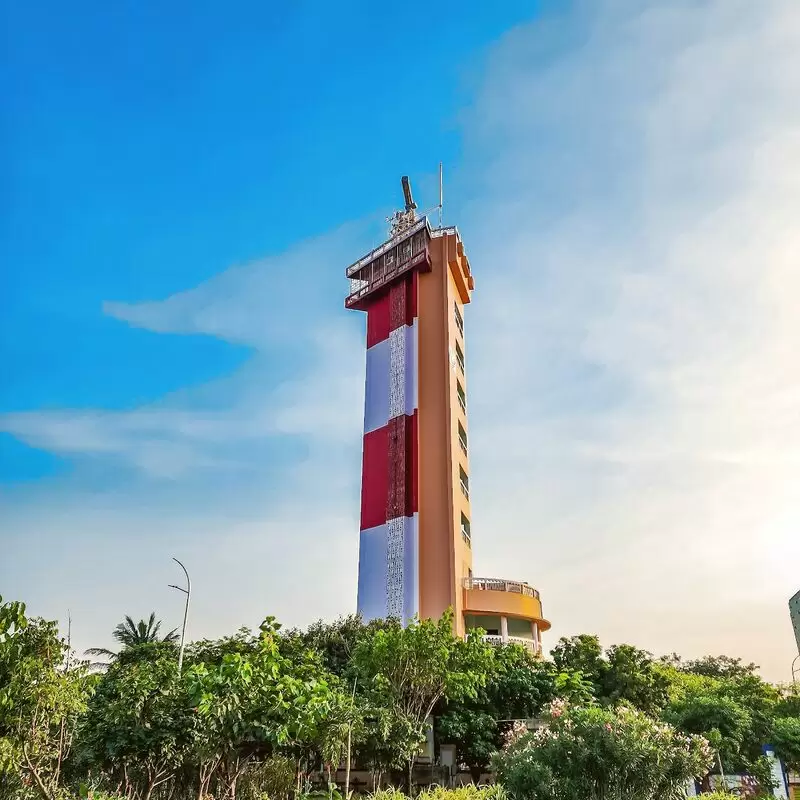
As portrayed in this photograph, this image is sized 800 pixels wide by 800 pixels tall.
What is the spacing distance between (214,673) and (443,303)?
101ft

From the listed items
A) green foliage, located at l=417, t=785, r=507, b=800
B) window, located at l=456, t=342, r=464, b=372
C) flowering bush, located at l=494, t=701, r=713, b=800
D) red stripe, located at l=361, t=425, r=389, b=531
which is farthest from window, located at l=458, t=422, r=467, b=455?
flowering bush, located at l=494, t=701, r=713, b=800

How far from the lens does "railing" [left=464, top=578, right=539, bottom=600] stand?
37.2m

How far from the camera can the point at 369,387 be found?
4347 centimetres

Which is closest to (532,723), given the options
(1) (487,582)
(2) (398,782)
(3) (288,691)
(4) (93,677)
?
(2) (398,782)

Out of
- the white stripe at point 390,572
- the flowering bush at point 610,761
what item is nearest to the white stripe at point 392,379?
the white stripe at point 390,572

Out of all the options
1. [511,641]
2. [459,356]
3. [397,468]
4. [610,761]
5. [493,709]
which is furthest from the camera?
[459,356]

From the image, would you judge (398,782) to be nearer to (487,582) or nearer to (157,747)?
(487,582)

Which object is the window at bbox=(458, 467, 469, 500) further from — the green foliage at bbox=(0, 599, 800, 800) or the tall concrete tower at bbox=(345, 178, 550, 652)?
the green foliage at bbox=(0, 599, 800, 800)

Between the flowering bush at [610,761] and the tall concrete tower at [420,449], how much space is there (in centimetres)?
1908

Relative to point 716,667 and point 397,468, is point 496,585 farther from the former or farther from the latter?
point 716,667

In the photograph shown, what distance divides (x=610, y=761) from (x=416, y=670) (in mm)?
11205

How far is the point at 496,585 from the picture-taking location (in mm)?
37875

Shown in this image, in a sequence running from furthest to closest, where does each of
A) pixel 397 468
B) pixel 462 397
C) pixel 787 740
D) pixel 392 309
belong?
1. pixel 392 309
2. pixel 462 397
3. pixel 397 468
4. pixel 787 740

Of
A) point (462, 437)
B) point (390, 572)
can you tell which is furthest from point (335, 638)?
point (462, 437)
